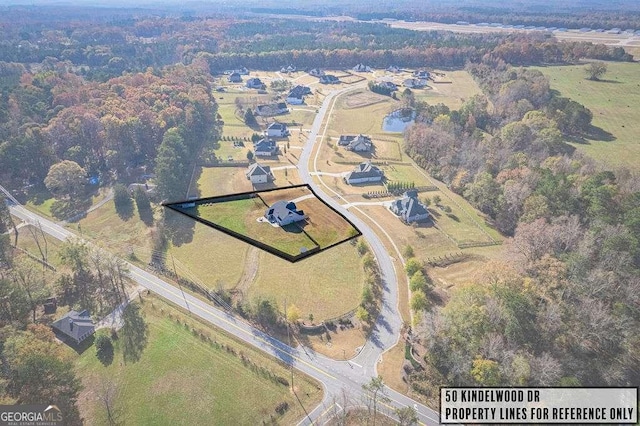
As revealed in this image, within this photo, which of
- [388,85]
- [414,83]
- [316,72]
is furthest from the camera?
[316,72]

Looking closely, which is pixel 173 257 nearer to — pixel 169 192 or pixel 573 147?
pixel 169 192

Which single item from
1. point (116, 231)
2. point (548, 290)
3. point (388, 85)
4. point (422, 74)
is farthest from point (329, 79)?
point (548, 290)

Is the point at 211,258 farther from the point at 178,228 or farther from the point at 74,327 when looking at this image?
the point at 74,327

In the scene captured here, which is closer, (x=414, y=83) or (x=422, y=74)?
(x=414, y=83)

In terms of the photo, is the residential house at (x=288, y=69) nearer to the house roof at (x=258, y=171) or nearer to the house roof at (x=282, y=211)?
the house roof at (x=258, y=171)

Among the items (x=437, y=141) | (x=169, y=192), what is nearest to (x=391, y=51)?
(x=437, y=141)

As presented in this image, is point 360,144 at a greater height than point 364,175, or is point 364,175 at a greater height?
point 360,144

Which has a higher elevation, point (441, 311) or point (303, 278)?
point (441, 311)
